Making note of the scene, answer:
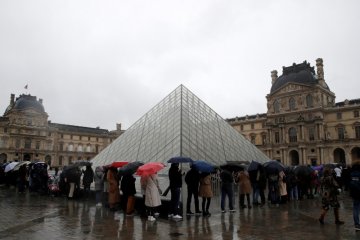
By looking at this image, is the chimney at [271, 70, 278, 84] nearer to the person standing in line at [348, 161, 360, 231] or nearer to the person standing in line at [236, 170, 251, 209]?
the person standing in line at [236, 170, 251, 209]

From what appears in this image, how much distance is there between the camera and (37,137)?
5569 centimetres

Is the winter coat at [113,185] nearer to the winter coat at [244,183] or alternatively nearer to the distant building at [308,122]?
the winter coat at [244,183]

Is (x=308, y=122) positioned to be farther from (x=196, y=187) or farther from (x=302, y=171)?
(x=196, y=187)

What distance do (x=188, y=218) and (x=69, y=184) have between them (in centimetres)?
600

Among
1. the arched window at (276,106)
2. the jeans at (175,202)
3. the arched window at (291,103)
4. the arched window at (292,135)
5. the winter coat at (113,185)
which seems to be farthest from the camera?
the arched window at (276,106)

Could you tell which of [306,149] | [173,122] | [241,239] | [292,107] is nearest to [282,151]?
[306,149]

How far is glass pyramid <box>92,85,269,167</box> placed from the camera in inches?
505

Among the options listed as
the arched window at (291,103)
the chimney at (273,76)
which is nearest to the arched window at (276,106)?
the arched window at (291,103)

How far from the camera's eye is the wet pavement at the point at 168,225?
215 inches

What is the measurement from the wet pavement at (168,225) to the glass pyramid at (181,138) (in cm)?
429

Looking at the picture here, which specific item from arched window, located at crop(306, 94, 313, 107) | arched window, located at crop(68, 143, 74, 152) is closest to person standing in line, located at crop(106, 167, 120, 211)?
arched window, located at crop(306, 94, 313, 107)

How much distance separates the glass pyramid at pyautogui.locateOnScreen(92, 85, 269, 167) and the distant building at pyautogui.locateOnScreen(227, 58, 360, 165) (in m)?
30.8

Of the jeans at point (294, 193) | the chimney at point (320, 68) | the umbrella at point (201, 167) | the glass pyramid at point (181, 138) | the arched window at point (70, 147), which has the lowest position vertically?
the jeans at point (294, 193)

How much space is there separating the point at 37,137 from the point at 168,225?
5599 cm
